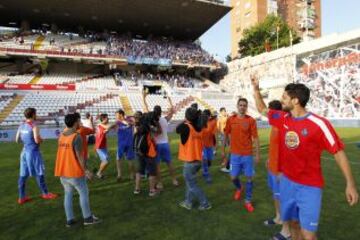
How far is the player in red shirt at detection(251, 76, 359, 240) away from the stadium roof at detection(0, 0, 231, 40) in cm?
3816

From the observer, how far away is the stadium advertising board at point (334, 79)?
91.3 feet

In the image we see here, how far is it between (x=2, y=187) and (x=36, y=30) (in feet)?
138

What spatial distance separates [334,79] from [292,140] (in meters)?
29.9

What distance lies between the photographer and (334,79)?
29.6m

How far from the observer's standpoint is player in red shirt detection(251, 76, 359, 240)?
3088 millimetres

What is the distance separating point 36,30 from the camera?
44.3 m

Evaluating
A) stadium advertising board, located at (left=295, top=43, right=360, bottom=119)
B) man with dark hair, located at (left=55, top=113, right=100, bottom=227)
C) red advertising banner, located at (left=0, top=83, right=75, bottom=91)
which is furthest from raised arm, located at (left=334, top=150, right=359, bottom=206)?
red advertising banner, located at (left=0, top=83, right=75, bottom=91)

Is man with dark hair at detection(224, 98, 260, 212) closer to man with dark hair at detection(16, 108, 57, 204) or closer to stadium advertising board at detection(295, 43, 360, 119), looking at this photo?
man with dark hair at detection(16, 108, 57, 204)

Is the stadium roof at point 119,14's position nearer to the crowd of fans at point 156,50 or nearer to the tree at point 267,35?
the crowd of fans at point 156,50

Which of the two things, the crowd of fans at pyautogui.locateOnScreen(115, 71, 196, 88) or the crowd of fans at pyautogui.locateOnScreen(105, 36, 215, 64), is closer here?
the crowd of fans at pyautogui.locateOnScreen(105, 36, 215, 64)

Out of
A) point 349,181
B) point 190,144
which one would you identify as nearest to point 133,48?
point 190,144

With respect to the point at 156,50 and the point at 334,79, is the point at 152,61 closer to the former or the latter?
the point at 156,50

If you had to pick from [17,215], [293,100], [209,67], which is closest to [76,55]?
[209,67]

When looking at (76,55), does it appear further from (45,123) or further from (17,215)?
(17,215)
